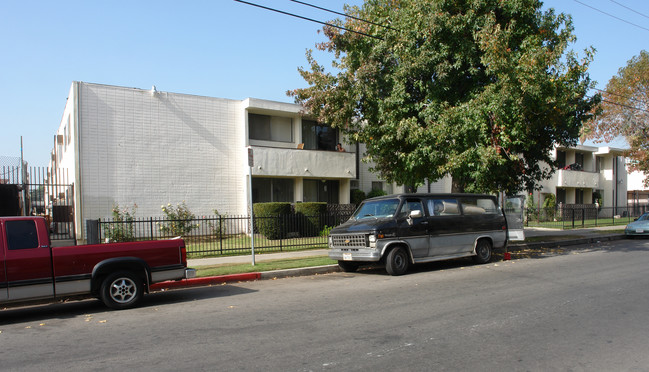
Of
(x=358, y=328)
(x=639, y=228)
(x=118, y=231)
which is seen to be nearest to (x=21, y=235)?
(x=358, y=328)

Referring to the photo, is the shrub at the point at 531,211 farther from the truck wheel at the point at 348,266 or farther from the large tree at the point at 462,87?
the truck wheel at the point at 348,266

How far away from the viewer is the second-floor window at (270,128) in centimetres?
2103

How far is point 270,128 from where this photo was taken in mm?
21359

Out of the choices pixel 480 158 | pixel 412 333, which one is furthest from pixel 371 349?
pixel 480 158

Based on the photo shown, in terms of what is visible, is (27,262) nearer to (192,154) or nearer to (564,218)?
(192,154)

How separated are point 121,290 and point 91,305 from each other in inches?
43.4

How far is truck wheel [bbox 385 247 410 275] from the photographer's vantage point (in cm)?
1073

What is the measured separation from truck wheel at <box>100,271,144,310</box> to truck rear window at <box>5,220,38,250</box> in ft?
4.19

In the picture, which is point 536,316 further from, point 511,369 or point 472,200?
point 472,200

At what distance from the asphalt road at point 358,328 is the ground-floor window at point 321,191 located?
41.0 ft

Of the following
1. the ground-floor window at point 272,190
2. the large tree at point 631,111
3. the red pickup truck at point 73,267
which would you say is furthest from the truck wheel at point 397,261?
the large tree at point 631,111

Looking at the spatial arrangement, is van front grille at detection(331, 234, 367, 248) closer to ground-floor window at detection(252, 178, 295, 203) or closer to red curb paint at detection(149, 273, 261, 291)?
red curb paint at detection(149, 273, 261, 291)

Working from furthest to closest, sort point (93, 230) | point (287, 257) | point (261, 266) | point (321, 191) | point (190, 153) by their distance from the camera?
1. point (321, 191)
2. point (190, 153)
3. point (287, 257)
4. point (93, 230)
5. point (261, 266)

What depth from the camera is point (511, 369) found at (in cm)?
455
